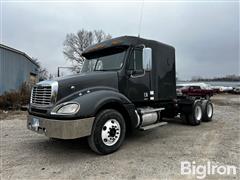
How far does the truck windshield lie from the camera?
5070 mm

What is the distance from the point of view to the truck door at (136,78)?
5.07 m

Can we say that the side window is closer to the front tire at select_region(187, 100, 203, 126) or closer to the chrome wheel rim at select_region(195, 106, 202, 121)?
the front tire at select_region(187, 100, 203, 126)

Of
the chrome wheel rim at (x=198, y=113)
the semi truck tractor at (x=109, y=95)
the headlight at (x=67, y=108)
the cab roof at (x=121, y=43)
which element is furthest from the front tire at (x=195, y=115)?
the headlight at (x=67, y=108)

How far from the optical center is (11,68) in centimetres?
1540

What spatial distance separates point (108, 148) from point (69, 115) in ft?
3.68

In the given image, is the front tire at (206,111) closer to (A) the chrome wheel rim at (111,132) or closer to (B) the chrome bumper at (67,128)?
(A) the chrome wheel rim at (111,132)

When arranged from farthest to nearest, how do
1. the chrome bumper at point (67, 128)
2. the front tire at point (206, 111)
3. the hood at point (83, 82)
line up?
the front tire at point (206, 111), the hood at point (83, 82), the chrome bumper at point (67, 128)

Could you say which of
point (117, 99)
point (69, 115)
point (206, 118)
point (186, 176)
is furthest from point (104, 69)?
point (206, 118)

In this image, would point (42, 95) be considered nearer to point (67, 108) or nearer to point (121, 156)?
point (67, 108)

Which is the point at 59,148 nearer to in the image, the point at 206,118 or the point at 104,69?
the point at 104,69

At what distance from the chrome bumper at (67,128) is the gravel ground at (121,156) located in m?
0.55

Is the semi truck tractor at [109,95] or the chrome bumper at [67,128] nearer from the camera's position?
the chrome bumper at [67,128]

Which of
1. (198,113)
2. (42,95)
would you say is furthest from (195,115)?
(42,95)

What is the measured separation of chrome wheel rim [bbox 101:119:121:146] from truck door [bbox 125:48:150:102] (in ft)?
3.01
